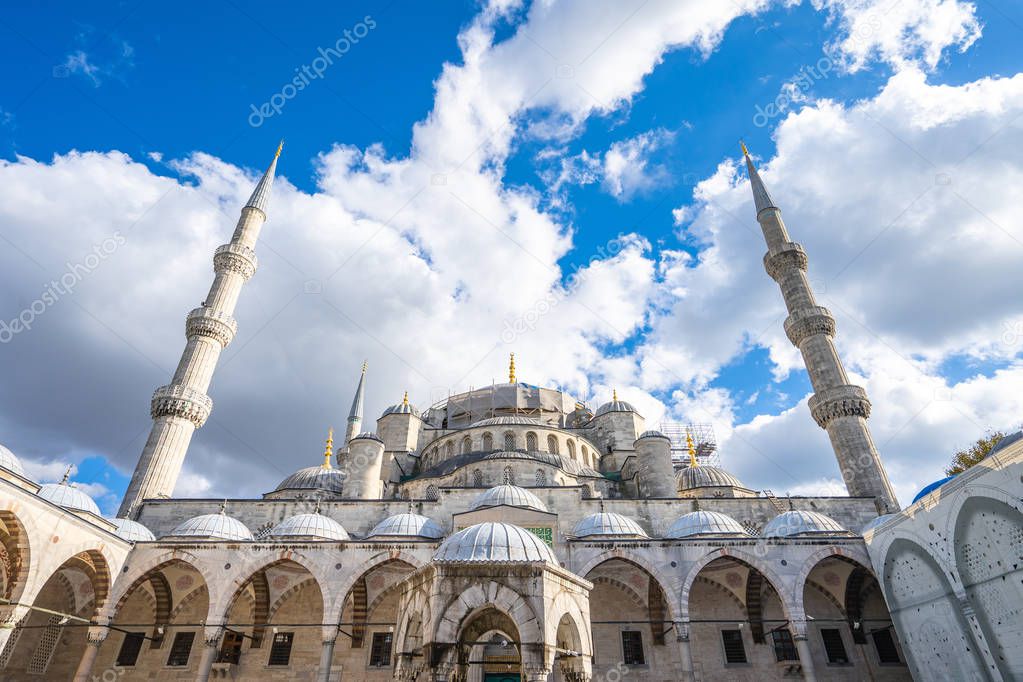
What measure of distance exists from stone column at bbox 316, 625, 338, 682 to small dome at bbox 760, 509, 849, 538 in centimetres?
1215

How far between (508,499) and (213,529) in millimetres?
8583

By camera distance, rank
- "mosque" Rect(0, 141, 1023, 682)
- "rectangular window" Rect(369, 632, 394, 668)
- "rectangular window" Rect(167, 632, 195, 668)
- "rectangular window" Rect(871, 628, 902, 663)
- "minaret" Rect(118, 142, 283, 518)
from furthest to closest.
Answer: "minaret" Rect(118, 142, 283, 518), "rectangular window" Rect(167, 632, 195, 668), "rectangular window" Rect(369, 632, 394, 668), "rectangular window" Rect(871, 628, 902, 663), "mosque" Rect(0, 141, 1023, 682)

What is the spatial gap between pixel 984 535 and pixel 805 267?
1781 cm

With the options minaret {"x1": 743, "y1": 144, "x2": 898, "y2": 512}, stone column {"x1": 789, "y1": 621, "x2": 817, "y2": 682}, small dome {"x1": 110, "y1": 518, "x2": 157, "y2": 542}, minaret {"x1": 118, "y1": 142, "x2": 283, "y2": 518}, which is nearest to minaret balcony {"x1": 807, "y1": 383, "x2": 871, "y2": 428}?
minaret {"x1": 743, "y1": 144, "x2": 898, "y2": 512}

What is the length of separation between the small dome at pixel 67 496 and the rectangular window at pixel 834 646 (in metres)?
22.1

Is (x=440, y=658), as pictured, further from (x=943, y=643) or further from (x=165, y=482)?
(x=165, y=482)

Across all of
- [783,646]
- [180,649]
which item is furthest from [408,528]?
[783,646]

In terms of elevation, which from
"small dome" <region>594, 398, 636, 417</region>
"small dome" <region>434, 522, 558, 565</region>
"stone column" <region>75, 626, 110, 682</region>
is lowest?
"stone column" <region>75, 626, 110, 682</region>

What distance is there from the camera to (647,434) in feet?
75.6

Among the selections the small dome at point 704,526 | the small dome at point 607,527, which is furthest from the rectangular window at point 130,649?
the small dome at point 704,526

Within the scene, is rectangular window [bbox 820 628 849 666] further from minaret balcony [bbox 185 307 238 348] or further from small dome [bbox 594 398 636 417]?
minaret balcony [bbox 185 307 238 348]

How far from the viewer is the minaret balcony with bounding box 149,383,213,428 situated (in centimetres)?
2139

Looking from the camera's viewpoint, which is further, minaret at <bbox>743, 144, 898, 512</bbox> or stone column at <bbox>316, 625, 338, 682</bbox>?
A: minaret at <bbox>743, 144, 898, 512</bbox>

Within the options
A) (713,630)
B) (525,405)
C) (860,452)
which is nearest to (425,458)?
(525,405)
